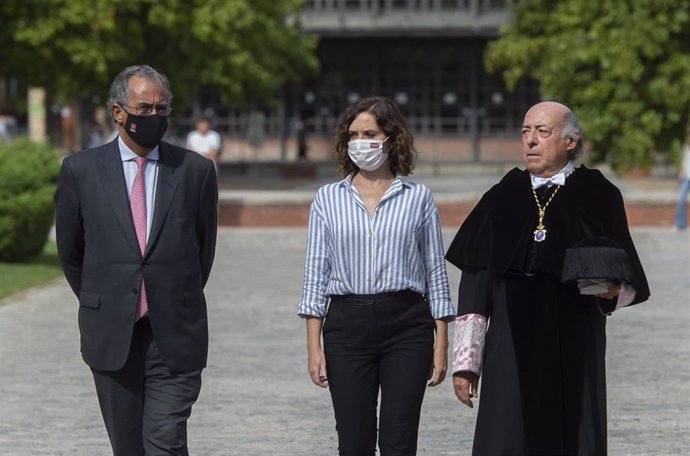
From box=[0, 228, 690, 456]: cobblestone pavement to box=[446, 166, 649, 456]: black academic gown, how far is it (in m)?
3.09

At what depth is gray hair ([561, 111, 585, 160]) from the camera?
6188 mm

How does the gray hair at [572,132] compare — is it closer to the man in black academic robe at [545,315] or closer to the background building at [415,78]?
the man in black academic robe at [545,315]

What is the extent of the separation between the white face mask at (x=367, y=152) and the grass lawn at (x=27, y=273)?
37.1ft

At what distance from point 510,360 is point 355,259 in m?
0.77

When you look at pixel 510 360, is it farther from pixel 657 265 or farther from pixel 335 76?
pixel 335 76

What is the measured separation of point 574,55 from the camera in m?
29.2

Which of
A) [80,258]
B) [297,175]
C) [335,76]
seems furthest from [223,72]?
[80,258]

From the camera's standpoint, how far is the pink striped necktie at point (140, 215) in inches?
255

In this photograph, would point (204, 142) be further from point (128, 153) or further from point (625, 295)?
point (625, 295)

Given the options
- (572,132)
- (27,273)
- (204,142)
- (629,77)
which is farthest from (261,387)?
(629,77)

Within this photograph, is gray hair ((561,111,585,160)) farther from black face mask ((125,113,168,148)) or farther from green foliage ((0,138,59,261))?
green foliage ((0,138,59,261))

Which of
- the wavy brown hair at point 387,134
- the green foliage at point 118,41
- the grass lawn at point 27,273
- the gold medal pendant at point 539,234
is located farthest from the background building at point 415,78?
the gold medal pendant at point 539,234

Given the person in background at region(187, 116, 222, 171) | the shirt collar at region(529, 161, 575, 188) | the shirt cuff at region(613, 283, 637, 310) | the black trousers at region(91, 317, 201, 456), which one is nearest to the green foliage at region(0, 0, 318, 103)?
the person in background at region(187, 116, 222, 171)

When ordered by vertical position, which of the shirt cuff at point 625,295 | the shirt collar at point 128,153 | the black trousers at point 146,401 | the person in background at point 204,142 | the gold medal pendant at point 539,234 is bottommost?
the person in background at point 204,142
